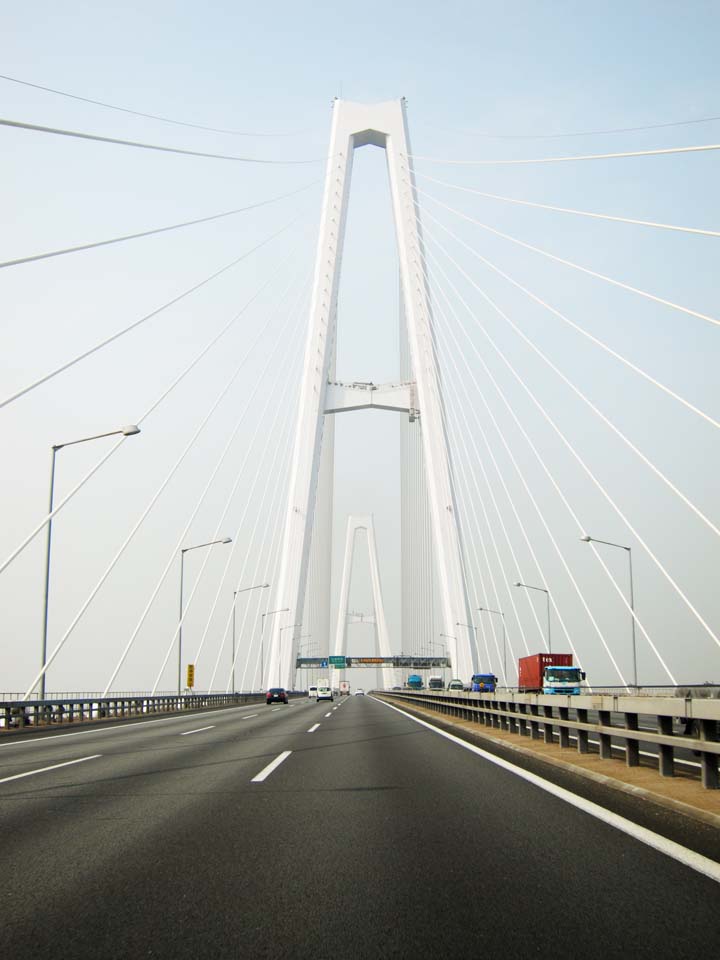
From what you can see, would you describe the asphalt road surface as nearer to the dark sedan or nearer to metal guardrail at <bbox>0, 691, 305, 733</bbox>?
metal guardrail at <bbox>0, 691, 305, 733</bbox>

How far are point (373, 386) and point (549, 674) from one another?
15937 millimetres

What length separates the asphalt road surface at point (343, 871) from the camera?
411 cm

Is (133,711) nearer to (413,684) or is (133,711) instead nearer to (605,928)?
(605,928)

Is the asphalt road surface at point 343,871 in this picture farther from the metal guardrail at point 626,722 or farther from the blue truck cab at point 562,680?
the blue truck cab at point 562,680

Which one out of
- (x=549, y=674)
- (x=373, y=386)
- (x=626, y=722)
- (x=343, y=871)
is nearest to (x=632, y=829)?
(x=343, y=871)

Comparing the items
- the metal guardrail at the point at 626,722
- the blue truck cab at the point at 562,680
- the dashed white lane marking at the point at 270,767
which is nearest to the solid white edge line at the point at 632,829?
the metal guardrail at the point at 626,722

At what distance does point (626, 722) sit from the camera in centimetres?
994

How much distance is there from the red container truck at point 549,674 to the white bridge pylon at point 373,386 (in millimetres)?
3542

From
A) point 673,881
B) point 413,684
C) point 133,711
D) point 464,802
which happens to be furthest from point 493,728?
point 413,684

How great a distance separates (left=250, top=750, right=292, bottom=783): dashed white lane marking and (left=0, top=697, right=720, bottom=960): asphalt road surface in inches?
4.0

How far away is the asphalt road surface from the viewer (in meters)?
4.11

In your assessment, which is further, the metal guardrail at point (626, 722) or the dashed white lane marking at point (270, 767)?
the dashed white lane marking at point (270, 767)

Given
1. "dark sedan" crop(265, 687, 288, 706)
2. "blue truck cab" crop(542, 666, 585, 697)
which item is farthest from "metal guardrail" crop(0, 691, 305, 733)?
"blue truck cab" crop(542, 666, 585, 697)

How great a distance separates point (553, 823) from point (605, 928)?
2854 millimetres
